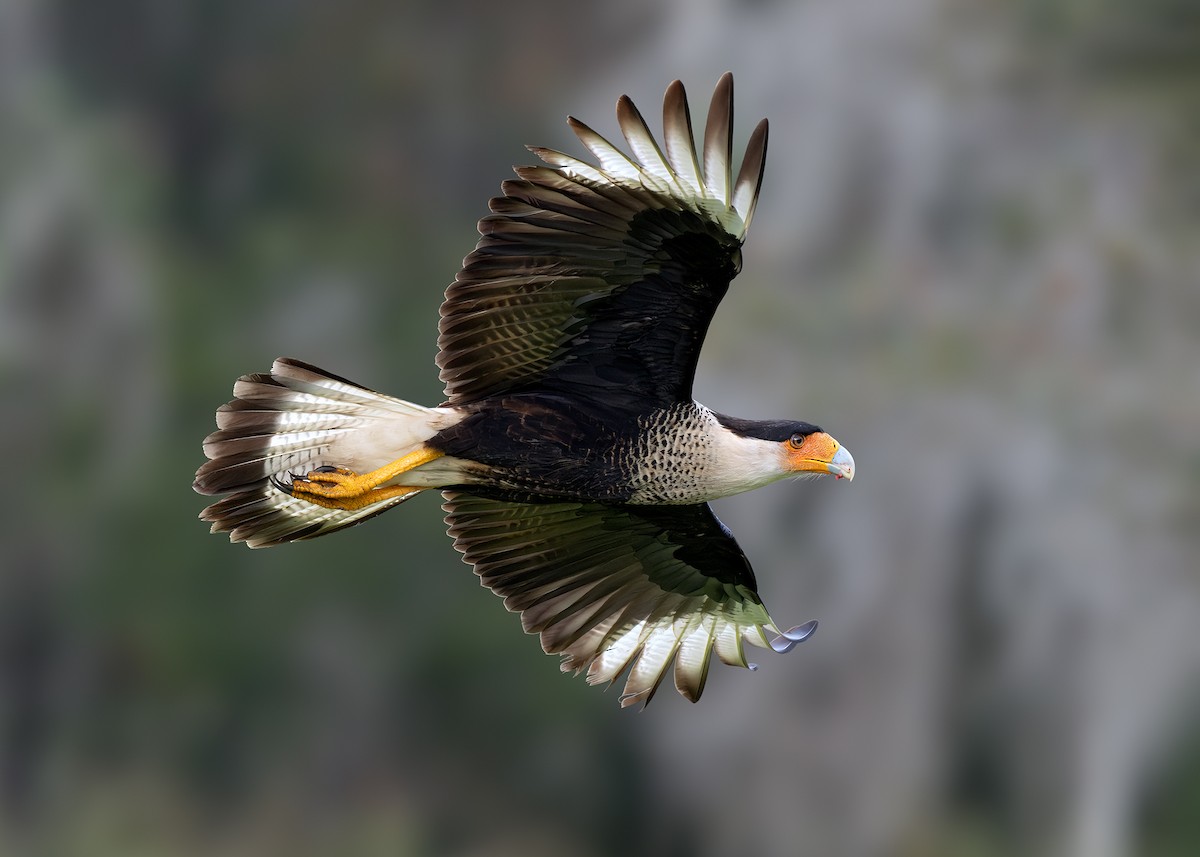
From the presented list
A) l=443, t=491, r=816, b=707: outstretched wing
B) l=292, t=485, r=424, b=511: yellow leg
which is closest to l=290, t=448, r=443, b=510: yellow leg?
l=292, t=485, r=424, b=511: yellow leg

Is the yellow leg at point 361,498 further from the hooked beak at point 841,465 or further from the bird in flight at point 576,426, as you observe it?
the hooked beak at point 841,465

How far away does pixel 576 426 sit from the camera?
392cm

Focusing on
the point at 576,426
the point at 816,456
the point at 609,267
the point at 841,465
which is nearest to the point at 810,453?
the point at 816,456

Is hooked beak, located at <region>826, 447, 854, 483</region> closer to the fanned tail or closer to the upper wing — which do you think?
the upper wing

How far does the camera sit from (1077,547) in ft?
43.2

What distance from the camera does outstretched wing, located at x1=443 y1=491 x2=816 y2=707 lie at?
14.2 feet

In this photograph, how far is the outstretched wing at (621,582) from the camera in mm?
4316

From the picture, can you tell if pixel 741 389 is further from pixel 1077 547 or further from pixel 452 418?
pixel 452 418

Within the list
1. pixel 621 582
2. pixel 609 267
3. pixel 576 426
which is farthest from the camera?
pixel 621 582

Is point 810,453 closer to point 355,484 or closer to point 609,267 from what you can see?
point 609,267

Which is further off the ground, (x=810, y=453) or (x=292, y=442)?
(x=292, y=442)

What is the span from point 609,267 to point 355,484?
877mm

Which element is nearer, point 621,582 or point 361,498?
point 361,498

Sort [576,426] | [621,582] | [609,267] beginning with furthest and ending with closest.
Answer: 1. [621,582]
2. [576,426]
3. [609,267]
